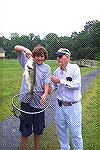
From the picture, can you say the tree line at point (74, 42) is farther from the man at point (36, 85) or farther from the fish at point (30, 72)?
the fish at point (30, 72)

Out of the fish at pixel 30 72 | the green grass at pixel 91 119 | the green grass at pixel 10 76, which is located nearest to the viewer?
the fish at pixel 30 72

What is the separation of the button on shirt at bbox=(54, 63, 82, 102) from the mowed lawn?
681mm

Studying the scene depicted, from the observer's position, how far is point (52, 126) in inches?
299

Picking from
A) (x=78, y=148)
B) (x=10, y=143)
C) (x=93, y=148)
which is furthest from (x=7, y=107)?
(x=78, y=148)

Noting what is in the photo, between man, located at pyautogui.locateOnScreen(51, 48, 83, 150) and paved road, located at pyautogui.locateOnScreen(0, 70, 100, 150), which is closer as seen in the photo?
man, located at pyautogui.locateOnScreen(51, 48, 83, 150)

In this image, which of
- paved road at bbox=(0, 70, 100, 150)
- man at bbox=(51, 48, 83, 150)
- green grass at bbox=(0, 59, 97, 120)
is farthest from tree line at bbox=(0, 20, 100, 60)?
man at bbox=(51, 48, 83, 150)

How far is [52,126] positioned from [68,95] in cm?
210

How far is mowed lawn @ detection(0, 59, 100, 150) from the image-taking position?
6602mm

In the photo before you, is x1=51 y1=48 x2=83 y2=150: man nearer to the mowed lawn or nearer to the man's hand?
the man's hand

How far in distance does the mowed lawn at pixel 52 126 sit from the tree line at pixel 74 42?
25 cm

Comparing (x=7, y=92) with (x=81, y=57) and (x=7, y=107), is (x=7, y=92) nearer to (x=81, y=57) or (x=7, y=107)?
Result: (x=7, y=107)

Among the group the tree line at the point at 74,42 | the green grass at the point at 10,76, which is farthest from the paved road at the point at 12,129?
the tree line at the point at 74,42

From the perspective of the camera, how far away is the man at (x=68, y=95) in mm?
5559

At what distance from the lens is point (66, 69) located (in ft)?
18.4
